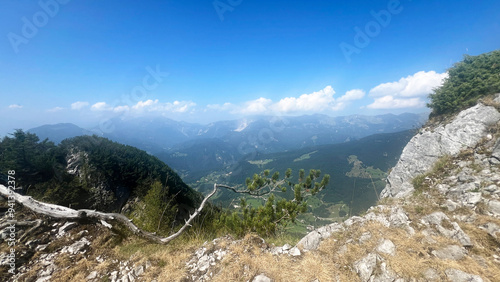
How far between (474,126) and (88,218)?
2173 cm

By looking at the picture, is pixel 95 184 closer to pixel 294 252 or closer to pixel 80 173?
pixel 80 173

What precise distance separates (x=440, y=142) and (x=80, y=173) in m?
36.3

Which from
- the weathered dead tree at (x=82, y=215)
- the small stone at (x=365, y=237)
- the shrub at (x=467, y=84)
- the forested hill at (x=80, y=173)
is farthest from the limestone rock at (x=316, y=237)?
the shrub at (x=467, y=84)

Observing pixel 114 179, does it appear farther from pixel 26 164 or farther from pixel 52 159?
pixel 26 164

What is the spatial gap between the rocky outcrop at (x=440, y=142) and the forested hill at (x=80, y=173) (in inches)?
703

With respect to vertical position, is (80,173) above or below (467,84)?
below

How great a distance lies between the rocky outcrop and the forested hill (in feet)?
58.6

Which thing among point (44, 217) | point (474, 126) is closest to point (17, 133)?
point (44, 217)

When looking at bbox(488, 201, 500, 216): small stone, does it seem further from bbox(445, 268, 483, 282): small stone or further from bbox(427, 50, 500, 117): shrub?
bbox(427, 50, 500, 117): shrub

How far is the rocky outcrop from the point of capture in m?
10.8

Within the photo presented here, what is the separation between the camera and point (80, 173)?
69.8ft

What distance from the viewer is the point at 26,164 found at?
16453 millimetres

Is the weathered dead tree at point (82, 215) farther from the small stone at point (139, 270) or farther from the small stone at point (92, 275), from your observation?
the small stone at point (92, 275)

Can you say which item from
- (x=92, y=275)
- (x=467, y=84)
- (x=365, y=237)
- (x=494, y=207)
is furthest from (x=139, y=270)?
(x=467, y=84)
